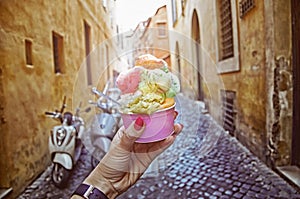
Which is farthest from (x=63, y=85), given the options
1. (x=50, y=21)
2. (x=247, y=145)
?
(x=247, y=145)

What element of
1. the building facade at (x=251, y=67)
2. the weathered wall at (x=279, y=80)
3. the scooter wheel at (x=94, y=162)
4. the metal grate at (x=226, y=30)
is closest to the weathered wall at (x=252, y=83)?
the building facade at (x=251, y=67)

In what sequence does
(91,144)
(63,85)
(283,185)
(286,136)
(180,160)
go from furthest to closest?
(63,85), (180,160), (91,144), (286,136), (283,185)

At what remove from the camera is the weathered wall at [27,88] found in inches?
58.5

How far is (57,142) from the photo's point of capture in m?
1.71

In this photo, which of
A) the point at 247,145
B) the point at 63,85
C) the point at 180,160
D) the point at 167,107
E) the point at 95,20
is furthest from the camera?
the point at 95,20

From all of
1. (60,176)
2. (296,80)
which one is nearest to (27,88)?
(60,176)

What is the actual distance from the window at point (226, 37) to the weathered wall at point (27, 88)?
1126mm

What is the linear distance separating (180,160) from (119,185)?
1442 millimetres

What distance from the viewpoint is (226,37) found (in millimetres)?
2473

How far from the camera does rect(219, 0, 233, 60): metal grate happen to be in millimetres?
2381

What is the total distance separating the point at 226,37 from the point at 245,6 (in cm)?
52

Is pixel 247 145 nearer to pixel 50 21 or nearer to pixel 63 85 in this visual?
pixel 63 85

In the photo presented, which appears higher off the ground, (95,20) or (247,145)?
(95,20)

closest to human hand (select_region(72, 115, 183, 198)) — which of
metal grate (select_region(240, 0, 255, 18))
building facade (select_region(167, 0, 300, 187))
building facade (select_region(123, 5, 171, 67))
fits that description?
building facade (select_region(123, 5, 171, 67))
